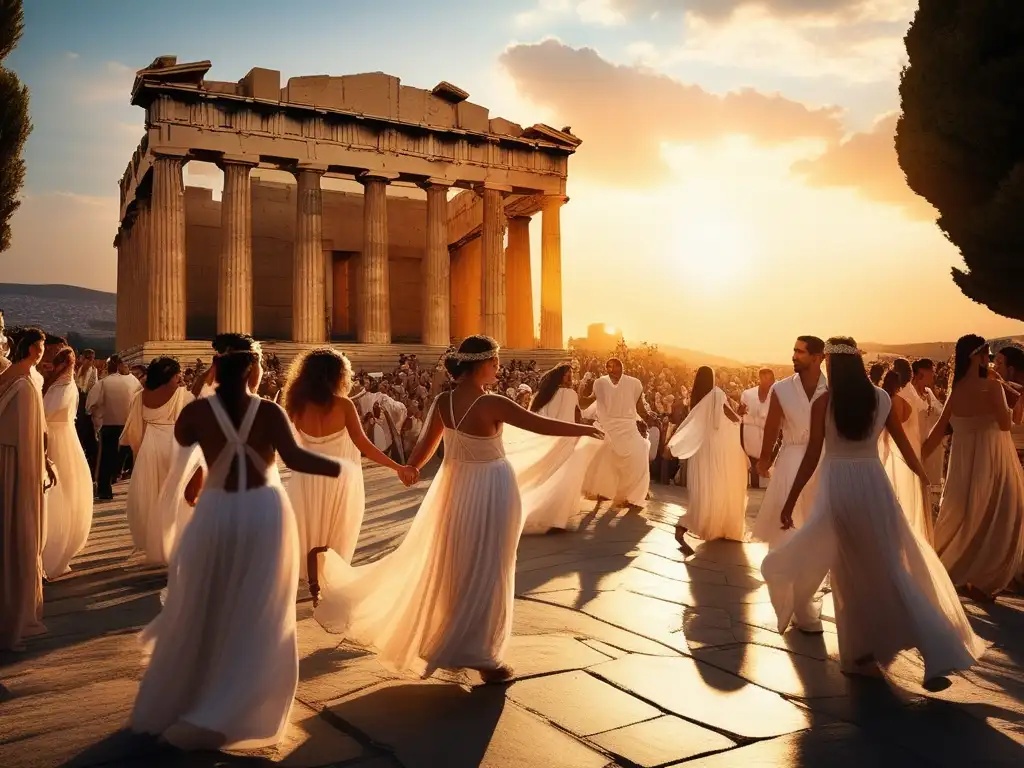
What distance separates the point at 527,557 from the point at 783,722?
4316 millimetres

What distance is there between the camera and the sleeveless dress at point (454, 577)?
4.30 m

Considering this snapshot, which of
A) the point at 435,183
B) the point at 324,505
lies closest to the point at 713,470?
the point at 324,505

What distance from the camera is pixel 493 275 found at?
35531 mm

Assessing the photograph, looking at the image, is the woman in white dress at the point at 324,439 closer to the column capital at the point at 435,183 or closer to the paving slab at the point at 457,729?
the paving slab at the point at 457,729

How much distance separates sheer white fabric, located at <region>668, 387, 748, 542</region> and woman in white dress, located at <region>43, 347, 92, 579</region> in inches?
233

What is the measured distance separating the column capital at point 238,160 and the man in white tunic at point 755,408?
24531 millimetres

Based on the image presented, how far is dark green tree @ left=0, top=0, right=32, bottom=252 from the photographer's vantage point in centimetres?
1561

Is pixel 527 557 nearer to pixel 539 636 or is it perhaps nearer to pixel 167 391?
pixel 539 636

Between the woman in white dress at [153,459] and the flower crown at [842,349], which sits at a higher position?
the flower crown at [842,349]

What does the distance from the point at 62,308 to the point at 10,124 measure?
7795cm

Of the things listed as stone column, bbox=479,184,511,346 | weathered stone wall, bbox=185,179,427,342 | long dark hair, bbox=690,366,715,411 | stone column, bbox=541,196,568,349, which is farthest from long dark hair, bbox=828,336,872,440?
weathered stone wall, bbox=185,179,427,342

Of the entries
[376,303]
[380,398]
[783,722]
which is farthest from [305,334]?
[783,722]

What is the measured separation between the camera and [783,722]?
390 cm

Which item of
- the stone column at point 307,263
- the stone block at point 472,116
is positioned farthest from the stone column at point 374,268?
the stone block at point 472,116
